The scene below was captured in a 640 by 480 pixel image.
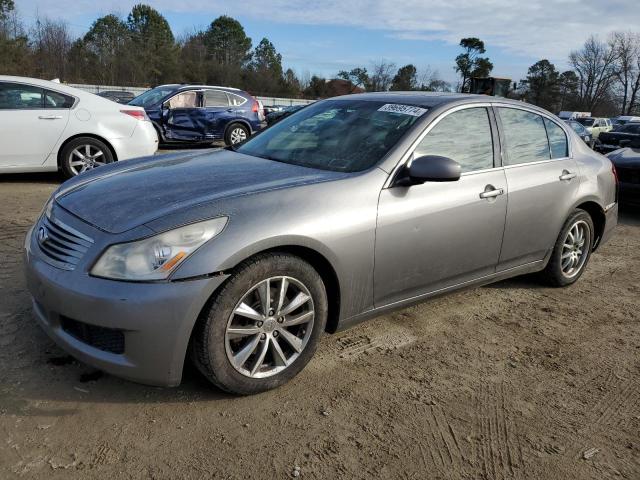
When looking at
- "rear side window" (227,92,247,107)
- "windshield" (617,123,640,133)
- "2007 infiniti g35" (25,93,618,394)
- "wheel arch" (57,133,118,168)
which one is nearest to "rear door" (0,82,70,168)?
"wheel arch" (57,133,118,168)

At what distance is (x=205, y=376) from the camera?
261 cm

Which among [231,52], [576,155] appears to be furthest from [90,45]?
[576,155]

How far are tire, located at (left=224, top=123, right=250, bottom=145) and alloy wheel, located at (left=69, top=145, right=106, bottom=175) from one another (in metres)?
6.08

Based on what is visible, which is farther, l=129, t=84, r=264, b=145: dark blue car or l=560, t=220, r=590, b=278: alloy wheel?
l=129, t=84, r=264, b=145: dark blue car

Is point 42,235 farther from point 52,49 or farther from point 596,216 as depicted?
point 52,49

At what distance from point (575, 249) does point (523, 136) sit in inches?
47.8

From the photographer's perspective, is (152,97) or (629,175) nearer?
(629,175)

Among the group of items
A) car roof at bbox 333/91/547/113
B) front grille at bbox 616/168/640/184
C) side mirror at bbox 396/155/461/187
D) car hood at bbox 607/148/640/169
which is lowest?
front grille at bbox 616/168/640/184

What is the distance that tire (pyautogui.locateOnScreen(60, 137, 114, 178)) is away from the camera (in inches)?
285

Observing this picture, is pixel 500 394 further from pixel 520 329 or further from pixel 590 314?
pixel 590 314

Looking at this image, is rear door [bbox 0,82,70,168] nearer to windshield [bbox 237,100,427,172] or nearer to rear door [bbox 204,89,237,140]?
windshield [bbox 237,100,427,172]

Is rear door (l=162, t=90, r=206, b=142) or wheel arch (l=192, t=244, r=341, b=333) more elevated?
rear door (l=162, t=90, r=206, b=142)

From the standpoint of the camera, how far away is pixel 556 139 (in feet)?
14.4

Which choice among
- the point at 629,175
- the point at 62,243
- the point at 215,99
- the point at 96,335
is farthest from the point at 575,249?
the point at 215,99
